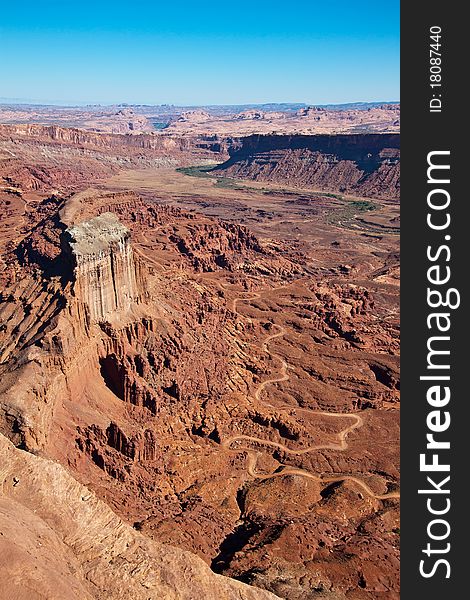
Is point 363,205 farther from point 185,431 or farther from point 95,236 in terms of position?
point 185,431

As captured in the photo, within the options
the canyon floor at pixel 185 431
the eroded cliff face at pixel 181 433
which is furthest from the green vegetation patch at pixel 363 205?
the eroded cliff face at pixel 181 433

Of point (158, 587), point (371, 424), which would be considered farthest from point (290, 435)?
point (158, 587)

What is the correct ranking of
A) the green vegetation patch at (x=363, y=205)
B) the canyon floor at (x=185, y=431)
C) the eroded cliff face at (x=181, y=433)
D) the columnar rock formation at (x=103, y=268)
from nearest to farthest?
the canyon floor at (x=185, y=431) < the eroded cliff face at (x=181, y=433) < the columnar rock formation at (x=103, y=268) < the green vegetation patch at (x=363, y=205)

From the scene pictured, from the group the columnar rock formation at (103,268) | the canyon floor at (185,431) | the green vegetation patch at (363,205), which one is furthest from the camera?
the green vegetation patch at (363,205)

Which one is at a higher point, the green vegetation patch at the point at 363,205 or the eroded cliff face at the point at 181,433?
the green vegetation patch at the point at 363,205

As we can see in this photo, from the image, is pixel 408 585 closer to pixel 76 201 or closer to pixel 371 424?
pixel 371 424

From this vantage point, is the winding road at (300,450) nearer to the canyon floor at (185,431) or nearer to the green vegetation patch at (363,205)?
the canyon floor at (185,431)

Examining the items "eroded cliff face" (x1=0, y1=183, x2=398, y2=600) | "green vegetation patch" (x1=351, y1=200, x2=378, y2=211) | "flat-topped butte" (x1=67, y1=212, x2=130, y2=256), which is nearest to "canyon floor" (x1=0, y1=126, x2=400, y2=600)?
"eroded cliff face" (x1=0, y1=183, x2=398, y2=600)

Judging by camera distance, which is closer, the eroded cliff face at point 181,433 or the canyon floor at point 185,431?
the canyon floor at point 185,431
